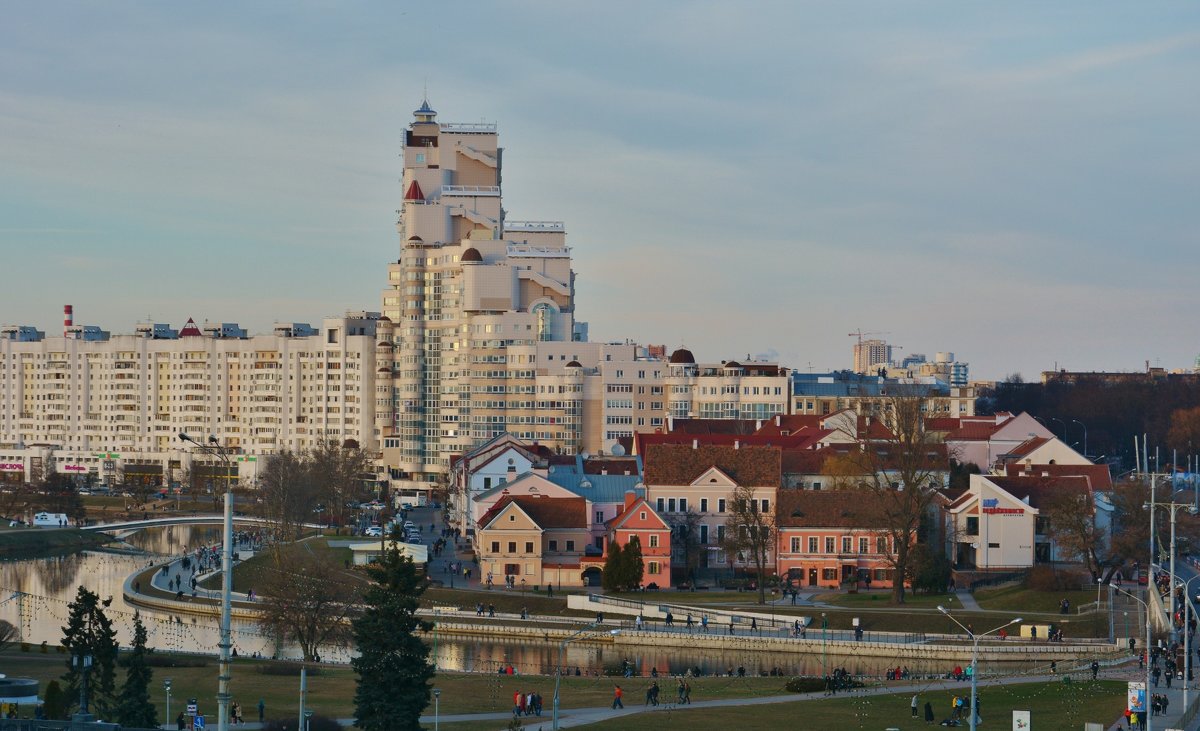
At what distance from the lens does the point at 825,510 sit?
95.7 metres

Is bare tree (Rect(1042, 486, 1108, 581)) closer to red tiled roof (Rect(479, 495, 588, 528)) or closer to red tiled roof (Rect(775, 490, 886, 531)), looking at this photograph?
red tiled roof (Rect(775, 490, 886, 531))

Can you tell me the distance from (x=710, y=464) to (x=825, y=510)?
8.64 metres

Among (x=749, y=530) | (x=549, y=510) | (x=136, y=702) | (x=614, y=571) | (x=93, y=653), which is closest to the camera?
(x=136, y=702)

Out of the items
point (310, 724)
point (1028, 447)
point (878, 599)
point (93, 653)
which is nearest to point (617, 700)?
point (310, 724)

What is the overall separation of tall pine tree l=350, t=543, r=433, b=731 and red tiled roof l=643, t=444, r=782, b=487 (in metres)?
50.5

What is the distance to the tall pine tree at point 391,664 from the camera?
49.9m

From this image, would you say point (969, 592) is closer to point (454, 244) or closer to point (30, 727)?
point (30, 727)

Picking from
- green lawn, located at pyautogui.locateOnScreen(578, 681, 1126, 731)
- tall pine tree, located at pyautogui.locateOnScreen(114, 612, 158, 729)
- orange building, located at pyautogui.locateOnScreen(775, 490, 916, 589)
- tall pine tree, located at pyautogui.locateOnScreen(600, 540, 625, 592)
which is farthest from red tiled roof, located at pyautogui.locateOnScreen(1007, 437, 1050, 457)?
tall pine tree, located at pyautogui.locateOnScreen(114, 612, 158, 729)

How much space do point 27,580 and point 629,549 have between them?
4278 centimetres

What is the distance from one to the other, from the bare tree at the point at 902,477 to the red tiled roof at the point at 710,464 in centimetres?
533

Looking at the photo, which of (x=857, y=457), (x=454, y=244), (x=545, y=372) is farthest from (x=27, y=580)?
(x=454, y=244)

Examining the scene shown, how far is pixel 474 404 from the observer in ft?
552

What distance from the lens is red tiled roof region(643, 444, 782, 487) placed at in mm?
100938

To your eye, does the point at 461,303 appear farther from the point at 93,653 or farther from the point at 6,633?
the point at 93,653
